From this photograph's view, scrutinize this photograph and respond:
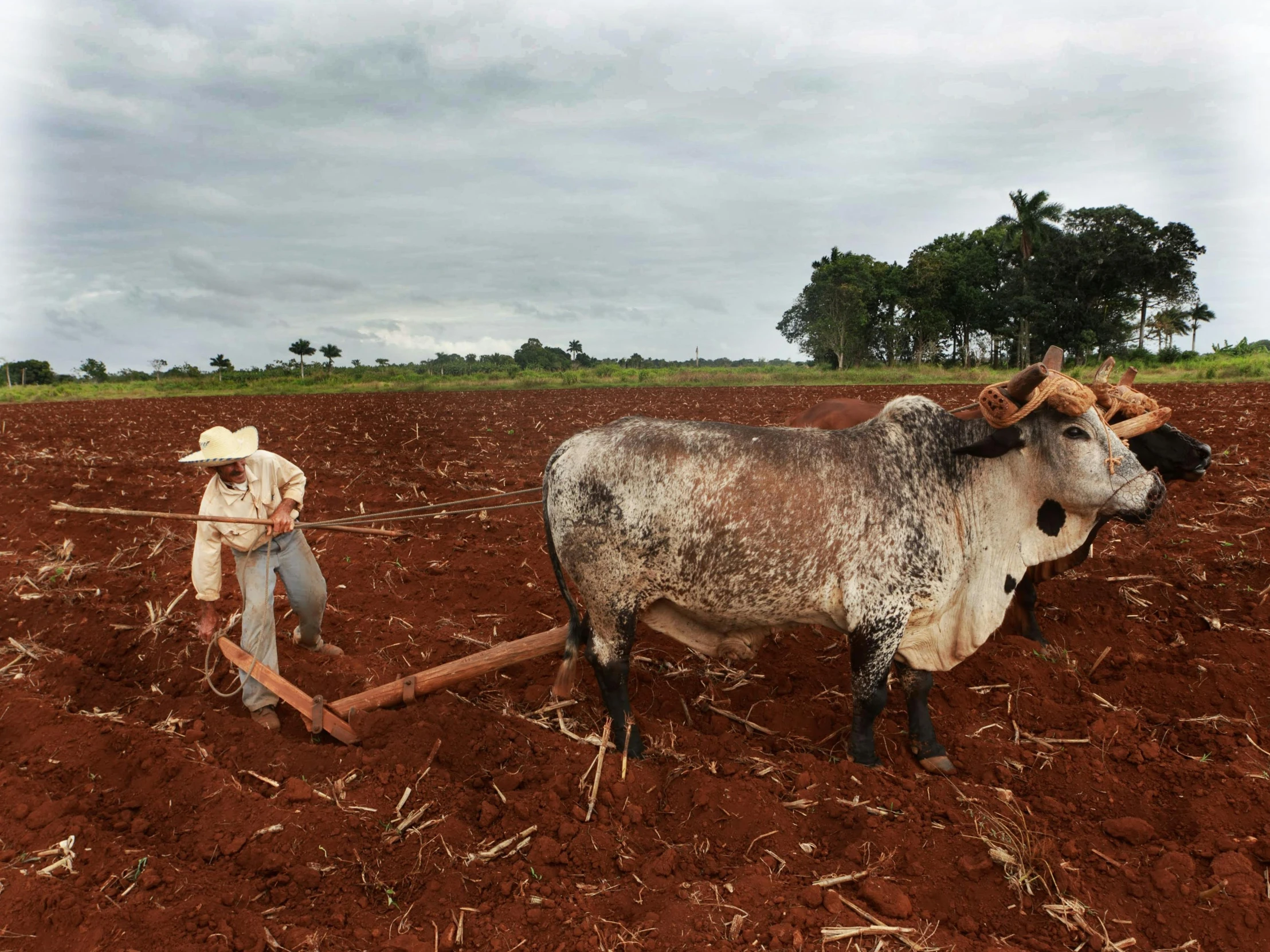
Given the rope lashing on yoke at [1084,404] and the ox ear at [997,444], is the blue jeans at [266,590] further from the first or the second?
the rope lashing on yoke at [1084,404]

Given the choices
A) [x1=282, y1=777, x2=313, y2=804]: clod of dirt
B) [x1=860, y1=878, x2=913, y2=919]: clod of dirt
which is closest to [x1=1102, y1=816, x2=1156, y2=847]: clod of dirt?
[x1=860, y1=878, x2=913, y2=919]: clod of dirt

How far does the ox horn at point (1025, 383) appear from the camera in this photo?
155 inches

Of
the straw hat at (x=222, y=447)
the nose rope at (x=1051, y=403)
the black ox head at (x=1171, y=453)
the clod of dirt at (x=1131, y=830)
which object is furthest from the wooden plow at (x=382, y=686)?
the black ox head at (x=1171, y=453)

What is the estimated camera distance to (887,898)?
3225 millimetres

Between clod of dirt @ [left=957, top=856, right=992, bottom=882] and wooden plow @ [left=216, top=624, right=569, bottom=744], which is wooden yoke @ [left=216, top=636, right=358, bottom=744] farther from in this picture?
clod of dirt @ [left=957, top=856, right=992, bottom=882]

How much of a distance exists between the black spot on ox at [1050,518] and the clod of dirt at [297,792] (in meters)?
4.38

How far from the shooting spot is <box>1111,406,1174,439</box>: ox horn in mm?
4230

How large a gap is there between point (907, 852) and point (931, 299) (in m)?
58.5

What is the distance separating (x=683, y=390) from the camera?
36562 millimetres

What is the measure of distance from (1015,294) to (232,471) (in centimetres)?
5433

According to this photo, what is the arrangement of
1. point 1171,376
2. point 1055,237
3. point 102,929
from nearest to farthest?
point 102,929
point 1171,376
point 1055,237

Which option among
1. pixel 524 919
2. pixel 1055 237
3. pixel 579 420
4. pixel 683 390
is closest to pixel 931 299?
pixel 1055 237

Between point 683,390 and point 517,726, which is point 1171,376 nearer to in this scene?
point 683,390

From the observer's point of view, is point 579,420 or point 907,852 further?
point 579,420
